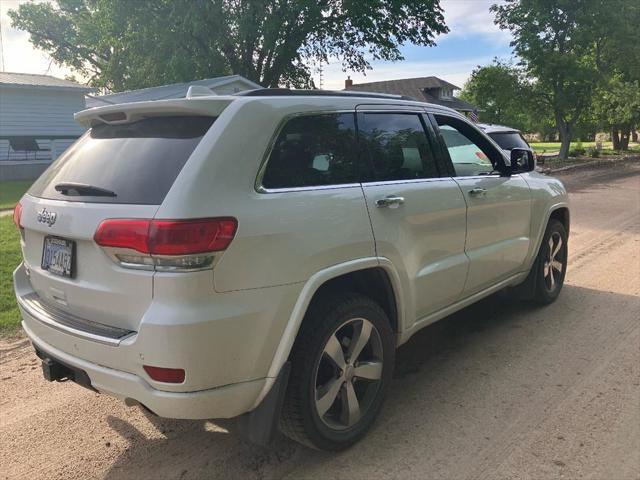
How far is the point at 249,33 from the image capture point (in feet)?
73.7

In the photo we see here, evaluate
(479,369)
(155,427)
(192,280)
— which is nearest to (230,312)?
(192,280)

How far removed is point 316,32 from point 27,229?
24825 mm

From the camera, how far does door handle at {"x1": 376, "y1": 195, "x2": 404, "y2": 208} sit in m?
3.02

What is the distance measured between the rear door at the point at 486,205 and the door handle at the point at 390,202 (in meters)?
0.81

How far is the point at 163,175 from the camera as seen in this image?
240 cm

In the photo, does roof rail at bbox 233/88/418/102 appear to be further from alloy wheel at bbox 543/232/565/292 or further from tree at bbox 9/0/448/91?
tree at bbox 9/0/448/91

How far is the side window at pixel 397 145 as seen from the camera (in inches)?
125

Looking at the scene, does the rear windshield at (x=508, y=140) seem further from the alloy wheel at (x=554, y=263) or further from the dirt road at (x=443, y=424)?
the dirt road at (x=443, y=424)

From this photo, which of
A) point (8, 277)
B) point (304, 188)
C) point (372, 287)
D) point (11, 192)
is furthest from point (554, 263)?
point (11, 192)

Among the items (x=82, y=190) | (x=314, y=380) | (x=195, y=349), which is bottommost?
(x=314, y=380)

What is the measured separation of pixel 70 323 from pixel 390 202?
1.76m

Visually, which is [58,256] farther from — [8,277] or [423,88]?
[423,88]

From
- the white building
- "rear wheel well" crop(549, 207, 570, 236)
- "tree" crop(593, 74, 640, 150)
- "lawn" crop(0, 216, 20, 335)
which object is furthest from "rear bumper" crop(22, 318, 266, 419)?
"tree" crop(593, 74, 640, 150)

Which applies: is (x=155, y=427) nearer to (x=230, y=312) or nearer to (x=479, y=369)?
(x=230, y=312)
